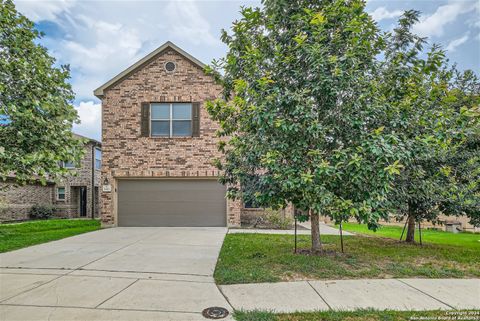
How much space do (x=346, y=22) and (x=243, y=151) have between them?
318 centimetres

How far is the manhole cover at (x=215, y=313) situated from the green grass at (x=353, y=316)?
0.49 ft

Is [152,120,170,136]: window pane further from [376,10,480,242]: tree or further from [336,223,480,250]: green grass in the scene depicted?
[336,223,480,250]: green grass

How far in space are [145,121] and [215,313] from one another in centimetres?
1008

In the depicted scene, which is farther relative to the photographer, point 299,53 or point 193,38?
point 193,38

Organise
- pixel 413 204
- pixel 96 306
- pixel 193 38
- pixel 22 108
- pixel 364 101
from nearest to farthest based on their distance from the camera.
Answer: pixel 22 108 < pixel 96 306 < pixel 364 101 < pixel 413 204 < pixel 193 38

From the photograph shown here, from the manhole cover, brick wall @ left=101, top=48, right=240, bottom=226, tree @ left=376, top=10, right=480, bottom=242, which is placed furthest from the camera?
brick wall @ left=101, top=48, right=240, bottom=226

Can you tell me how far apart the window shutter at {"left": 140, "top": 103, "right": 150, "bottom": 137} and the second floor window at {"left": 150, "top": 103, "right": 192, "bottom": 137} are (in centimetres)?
14

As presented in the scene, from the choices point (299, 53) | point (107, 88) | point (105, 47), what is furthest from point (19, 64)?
point (105, 47)

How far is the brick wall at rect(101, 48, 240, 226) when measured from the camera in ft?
39.7

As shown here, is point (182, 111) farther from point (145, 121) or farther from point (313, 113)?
point (313, 113)

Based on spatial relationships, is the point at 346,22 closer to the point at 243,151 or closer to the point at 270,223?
the point at 243,151

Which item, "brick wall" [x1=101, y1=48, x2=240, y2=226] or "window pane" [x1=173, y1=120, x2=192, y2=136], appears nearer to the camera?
"brick wall" [x1=101, y1=48, x2=240, y2=226]

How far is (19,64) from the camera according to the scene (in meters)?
3.48

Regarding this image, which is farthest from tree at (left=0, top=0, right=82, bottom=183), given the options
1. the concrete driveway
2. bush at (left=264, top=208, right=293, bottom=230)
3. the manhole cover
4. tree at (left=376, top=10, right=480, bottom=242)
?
bush at (left=264, top=208, right=293, bottom=230)
